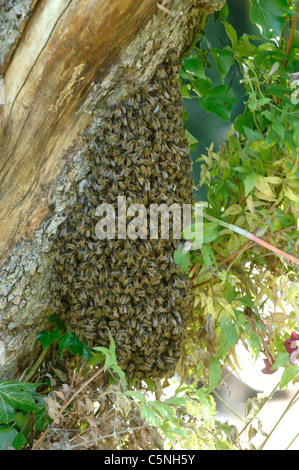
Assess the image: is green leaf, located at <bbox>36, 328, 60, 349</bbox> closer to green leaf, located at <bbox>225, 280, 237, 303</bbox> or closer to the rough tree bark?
the rough tree bark

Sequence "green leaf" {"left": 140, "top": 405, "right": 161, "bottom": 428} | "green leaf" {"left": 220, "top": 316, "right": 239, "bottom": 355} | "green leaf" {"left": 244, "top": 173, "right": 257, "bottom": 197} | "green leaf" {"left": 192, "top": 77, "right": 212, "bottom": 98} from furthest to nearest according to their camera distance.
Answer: "green leaf" {"left": 192, "top": 77, "right": 212, "bottom": 98} < "green leaf" {"left": 220, "top": 316, "right": 239, "bottom": 355} < "green leaf" {"left": 244, "top": 173, "right": 257, "bottom": 197} < "green leaf" {"left": 140, "top": 405, "right": 161, "bottom": 428}

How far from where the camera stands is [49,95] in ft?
4.05

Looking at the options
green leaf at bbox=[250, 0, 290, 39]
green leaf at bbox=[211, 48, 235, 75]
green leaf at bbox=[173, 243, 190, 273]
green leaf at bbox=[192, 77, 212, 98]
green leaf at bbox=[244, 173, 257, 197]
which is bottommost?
green leaf at bbox=[173, 243, 190, 273]

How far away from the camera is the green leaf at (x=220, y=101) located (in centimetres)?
138

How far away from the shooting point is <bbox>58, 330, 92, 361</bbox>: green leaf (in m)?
1.38

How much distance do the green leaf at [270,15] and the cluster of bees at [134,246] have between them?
0.25 meters

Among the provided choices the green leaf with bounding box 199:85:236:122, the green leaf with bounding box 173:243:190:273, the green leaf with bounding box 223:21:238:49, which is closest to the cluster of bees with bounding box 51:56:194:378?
the green leaf with bounding box 173:243:190:273

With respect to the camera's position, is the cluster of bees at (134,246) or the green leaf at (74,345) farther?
the green leaf at (74,345)

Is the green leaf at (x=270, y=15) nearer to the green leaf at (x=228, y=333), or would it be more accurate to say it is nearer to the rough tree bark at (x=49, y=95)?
the rough tree bark at (x=49, y=95)

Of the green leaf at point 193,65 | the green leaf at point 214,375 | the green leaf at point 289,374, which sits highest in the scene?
the green leaf at point 193,65

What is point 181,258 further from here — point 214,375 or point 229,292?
point 214,375

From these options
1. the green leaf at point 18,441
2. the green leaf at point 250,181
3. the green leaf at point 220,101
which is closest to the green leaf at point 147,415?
the green leaf at point 18,441

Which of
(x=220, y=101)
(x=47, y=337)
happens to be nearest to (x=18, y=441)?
(x=47, y=337)

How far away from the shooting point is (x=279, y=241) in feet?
4.75
